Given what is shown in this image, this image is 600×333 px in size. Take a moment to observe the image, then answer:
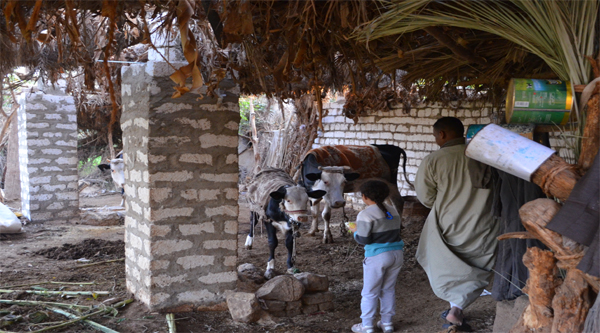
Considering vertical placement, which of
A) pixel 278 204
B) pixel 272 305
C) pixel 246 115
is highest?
pixel 246 115

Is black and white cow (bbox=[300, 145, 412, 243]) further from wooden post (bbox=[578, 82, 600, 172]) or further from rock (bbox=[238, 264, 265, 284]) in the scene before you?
wooden post (bbox=[578, 82, 600, 172])

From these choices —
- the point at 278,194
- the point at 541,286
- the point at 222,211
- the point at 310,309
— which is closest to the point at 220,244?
the point at 222,211

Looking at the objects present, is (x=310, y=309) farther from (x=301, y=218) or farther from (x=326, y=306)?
(x=301, y=218)

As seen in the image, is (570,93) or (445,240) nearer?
(570,93)

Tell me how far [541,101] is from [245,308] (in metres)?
2.81

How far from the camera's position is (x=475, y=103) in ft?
27.6

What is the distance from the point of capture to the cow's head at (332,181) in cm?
696

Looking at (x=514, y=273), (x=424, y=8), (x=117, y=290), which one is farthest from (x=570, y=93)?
(x=117, y=290)

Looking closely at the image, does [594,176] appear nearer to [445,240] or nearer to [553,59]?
[553,59]

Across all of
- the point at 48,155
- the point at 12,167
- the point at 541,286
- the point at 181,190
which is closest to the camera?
the point at 541,286

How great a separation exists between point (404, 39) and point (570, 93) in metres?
1.53

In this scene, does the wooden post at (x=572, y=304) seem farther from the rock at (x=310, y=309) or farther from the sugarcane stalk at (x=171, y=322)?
the sugarcane stalk at (x=171, y=322)

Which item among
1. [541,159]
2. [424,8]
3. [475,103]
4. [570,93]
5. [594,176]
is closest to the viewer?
[594,176]

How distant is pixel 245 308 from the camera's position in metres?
4.14
